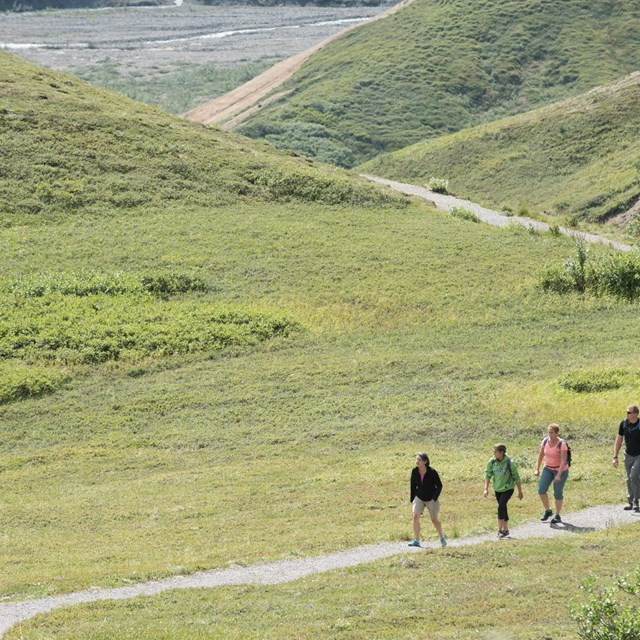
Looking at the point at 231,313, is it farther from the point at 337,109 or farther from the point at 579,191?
the point at 337,109

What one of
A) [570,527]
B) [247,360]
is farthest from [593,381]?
[247,360]

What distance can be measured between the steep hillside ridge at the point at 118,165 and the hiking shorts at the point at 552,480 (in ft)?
140

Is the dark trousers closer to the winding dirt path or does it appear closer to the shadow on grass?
the shadow on grass

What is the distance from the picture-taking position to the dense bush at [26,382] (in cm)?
3944

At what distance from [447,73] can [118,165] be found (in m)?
69.4

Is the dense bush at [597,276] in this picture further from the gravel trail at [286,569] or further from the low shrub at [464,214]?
the gravel trail at [286,569]

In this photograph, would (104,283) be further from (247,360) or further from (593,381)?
(593,381)

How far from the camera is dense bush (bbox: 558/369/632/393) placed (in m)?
34.8

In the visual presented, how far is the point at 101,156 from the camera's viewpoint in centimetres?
6769

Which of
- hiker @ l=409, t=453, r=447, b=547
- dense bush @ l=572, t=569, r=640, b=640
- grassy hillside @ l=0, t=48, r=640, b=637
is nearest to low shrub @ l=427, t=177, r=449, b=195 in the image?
grassy hillside @ l=0, t=48, r=640, b=637

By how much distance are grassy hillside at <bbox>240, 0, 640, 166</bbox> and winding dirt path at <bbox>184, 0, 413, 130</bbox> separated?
322 centimetres

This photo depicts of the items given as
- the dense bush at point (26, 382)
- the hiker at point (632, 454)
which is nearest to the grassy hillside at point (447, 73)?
the dense bush at point (26, 382)

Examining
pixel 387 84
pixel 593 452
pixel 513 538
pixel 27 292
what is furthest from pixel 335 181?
pixel 387 84

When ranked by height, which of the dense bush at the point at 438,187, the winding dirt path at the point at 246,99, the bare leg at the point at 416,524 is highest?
the winding dirt path at the point at 246,99
